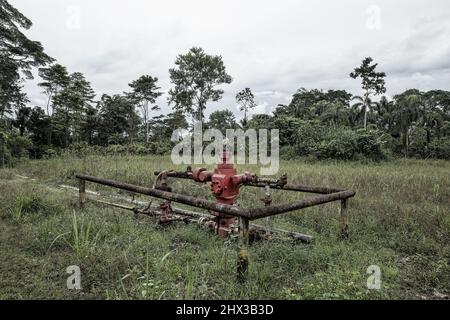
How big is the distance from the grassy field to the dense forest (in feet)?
48.7

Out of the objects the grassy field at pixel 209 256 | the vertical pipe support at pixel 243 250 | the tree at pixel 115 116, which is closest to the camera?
the vertical pipe support at pixel 243 250

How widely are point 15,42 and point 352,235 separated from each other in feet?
79.3

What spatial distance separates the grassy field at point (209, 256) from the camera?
9.70 ft

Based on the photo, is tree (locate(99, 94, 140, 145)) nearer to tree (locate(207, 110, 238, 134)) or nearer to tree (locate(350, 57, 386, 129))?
tree (locate(207, 110, 238, 134))

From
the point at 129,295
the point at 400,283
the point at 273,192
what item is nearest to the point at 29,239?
the point at 129,295

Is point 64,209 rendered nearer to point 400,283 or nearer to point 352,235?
point 352,235

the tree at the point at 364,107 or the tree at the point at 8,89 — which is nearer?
the tree at the point at 8,89

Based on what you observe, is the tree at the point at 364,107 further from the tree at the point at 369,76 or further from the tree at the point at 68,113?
the tree at the point at 68,113

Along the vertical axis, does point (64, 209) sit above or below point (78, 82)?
below

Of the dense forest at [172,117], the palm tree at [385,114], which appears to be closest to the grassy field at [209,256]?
the dense forest at [172,117]

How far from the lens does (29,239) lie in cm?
428

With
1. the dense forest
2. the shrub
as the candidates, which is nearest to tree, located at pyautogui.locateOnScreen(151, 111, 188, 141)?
the dense forest

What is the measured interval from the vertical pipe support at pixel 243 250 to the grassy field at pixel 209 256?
0.29 ft

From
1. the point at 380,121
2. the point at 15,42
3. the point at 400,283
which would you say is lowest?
the point at 400,283
